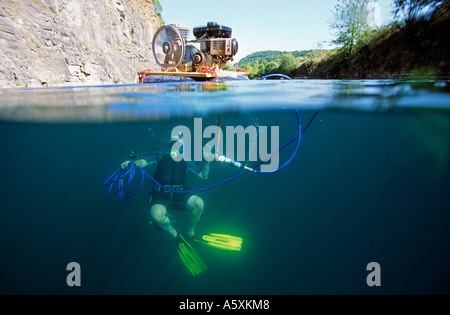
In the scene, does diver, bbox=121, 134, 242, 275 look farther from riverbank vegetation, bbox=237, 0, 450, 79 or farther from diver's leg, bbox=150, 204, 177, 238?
riverbank vegetation, bbox=237, 0, 450, 79

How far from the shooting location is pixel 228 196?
72.4ft

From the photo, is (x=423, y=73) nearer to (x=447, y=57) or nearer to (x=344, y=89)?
(x=447, y=57)

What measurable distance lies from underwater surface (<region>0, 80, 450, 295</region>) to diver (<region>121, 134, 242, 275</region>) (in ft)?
3.51

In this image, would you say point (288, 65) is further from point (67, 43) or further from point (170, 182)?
point (170, 182)

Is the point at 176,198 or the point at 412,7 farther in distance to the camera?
the point at 412,7

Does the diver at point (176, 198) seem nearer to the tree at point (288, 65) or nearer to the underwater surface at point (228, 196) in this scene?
the underwater surface at point (228, 196)

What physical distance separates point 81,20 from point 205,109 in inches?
709

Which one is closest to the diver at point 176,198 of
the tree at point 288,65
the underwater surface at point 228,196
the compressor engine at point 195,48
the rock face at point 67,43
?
the underwater surface at point 228,196

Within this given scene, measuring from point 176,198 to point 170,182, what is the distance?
0.45 metres

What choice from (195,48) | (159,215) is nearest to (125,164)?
(159,215)

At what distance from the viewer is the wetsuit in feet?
19.8
